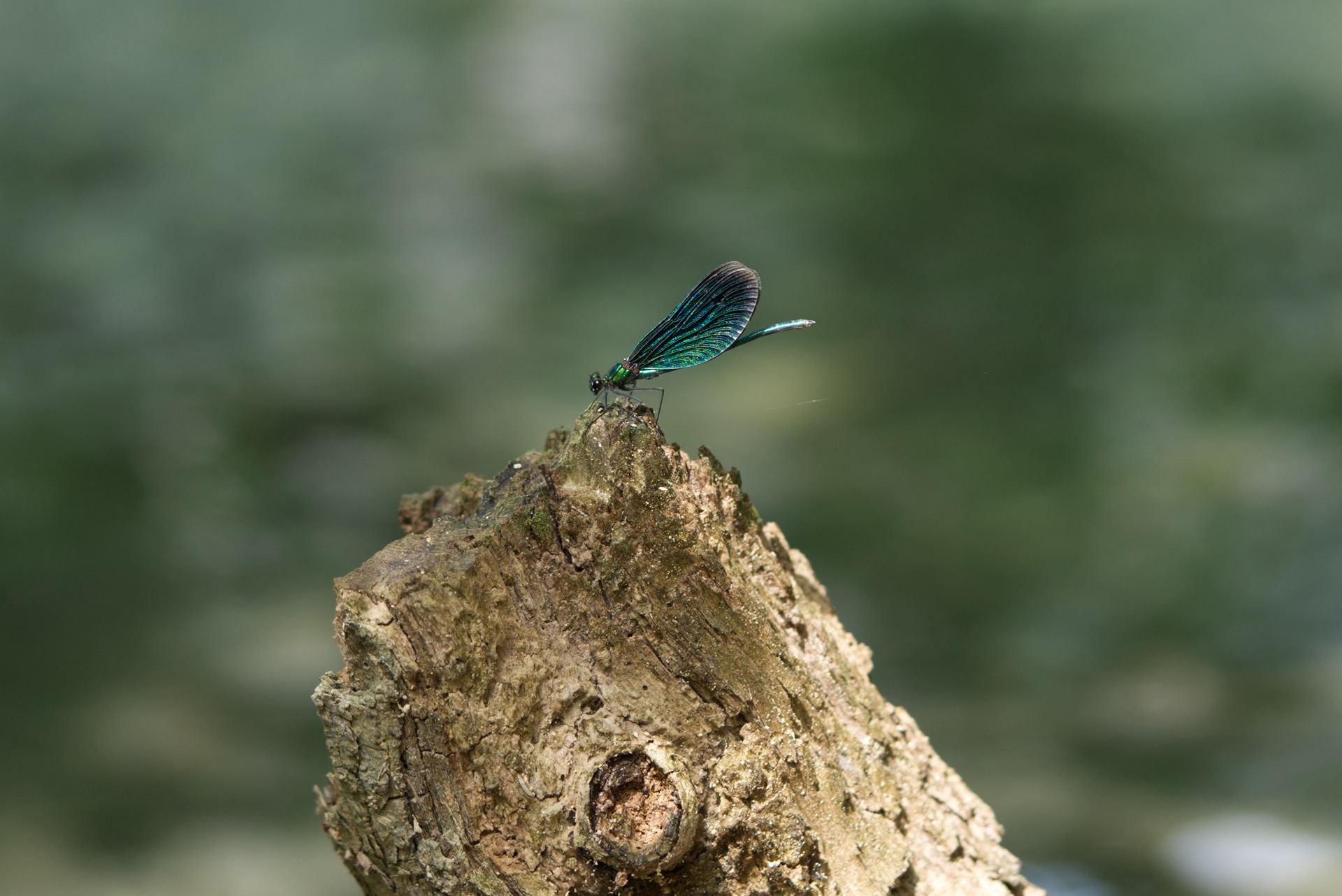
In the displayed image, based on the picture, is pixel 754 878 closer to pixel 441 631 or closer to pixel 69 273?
pixel 441 631

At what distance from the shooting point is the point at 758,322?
151 inches

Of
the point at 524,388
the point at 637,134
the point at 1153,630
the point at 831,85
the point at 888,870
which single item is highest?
the point at 831,85

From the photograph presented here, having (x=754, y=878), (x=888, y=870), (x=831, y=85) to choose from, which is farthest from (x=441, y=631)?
(x=831, y=85)

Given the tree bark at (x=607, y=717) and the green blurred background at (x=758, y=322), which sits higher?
the green blurred background at (x=758, y=322)

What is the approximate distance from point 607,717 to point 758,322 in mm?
2490

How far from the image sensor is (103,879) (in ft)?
11.0

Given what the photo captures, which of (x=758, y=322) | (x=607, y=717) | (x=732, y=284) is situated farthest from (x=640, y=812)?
(x=758, y=322)

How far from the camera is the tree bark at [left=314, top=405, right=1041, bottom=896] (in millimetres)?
1445

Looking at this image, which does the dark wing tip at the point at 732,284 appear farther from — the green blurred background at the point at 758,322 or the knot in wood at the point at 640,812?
the green blurred background at the point at 758,322

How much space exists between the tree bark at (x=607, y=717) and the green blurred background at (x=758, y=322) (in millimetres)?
2096

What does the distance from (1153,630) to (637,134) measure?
242cm

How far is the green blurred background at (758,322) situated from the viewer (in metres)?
3.60

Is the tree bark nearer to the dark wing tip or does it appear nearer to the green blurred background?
the dark wing tip

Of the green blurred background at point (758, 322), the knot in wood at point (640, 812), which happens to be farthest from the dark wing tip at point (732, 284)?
the green blurred background at point (758, 322)
